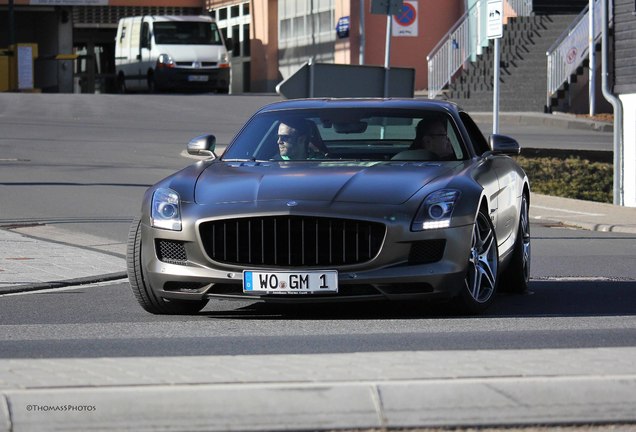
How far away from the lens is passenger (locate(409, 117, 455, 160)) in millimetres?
9797

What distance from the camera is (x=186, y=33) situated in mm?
45219

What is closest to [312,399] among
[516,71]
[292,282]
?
[292,282]

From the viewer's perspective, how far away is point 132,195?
20031 millimetres

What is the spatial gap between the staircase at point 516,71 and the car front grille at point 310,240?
3069 centimetres

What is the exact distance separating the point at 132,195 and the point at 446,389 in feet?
48.7

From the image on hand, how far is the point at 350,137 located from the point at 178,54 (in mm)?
34793

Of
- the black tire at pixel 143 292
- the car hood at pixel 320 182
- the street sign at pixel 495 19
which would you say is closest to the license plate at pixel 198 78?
the street sign at pixel 495 19

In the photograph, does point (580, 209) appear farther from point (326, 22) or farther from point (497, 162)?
point (326, 22)

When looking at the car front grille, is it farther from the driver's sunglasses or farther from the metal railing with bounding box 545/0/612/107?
the metal railing with bounding box 545/0/612/107

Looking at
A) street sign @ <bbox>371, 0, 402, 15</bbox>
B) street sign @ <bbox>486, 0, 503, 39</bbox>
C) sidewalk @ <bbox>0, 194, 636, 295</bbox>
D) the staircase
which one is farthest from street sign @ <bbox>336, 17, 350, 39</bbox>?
sidewalk @ <bbox>0, 194, 636, 295</bbox>

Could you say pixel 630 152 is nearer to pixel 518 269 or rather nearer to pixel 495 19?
pixel 495 19

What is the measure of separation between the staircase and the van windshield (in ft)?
25.9

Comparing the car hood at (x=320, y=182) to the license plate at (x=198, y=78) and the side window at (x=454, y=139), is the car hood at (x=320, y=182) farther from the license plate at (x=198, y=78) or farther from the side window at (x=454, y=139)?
the license plate at (x=198, y=78)

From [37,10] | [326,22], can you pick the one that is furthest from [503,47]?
[37,10]
